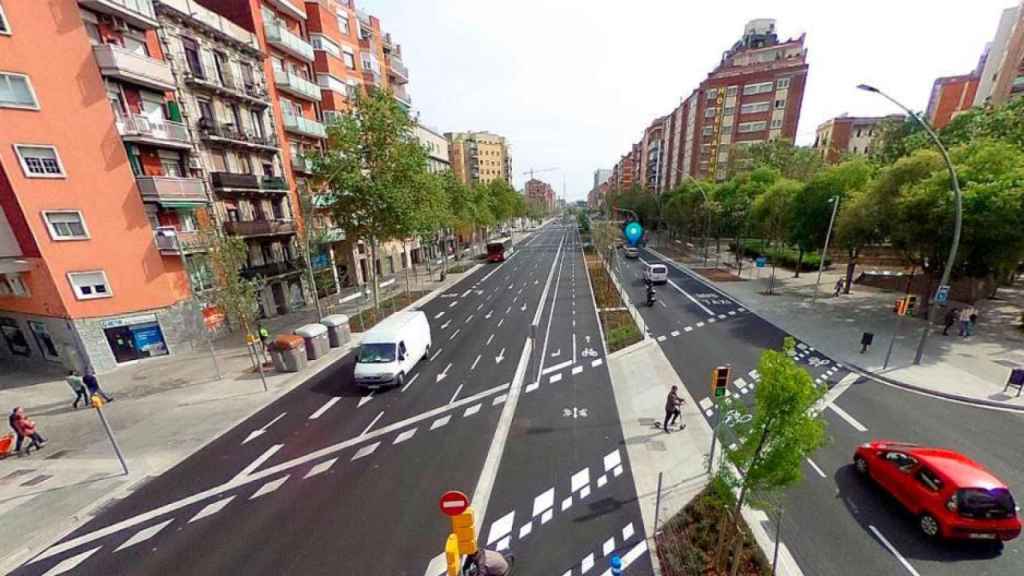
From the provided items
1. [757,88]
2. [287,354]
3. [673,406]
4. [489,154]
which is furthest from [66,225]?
[489,154]

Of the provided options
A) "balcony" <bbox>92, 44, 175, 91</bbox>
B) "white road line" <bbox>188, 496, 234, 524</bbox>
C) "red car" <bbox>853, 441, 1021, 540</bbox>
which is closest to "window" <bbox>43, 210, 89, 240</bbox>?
"balcony" <bbox>92, 44, 175, 91</bbox>

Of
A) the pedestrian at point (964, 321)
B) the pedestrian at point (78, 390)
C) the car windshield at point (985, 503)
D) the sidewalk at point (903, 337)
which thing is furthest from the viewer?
the pedestrian at point (964, 321)

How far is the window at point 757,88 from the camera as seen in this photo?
59906 mm

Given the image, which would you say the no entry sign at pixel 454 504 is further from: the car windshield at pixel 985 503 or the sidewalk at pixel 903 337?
the sidewalk at pixel 903 337

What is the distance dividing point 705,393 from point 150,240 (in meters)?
28.1

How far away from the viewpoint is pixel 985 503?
275 inches

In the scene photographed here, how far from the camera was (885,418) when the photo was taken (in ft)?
38.8

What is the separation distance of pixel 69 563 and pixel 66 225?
16714mm

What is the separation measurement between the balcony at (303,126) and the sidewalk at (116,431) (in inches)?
711

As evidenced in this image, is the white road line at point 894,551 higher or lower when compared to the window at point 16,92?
lower

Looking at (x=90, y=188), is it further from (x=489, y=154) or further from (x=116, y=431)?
(x=489, y=154)

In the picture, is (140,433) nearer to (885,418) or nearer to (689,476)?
(689,476)

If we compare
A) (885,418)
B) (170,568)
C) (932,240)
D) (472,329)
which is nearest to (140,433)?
(170,568)

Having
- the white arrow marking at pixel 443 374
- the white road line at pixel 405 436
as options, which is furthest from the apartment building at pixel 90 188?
the white road line at pixel 405 436
